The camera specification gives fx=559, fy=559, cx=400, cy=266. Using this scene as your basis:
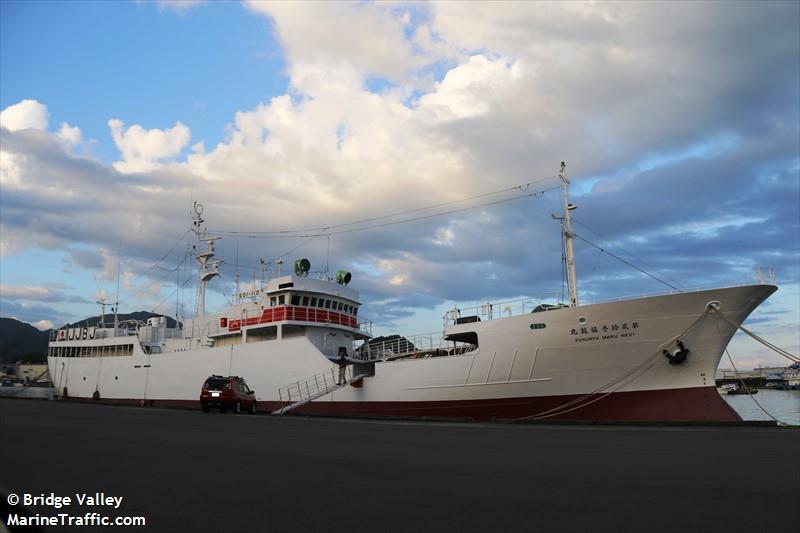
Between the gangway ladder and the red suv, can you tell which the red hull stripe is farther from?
the red suv

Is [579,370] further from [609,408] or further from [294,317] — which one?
[294,317]

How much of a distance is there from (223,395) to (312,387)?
428 cm

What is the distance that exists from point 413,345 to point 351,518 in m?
21.4

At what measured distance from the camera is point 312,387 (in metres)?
27.8

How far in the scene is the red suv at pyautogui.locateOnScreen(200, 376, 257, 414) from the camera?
25797mm

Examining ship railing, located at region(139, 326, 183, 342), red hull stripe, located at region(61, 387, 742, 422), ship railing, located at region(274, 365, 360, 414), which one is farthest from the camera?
ship railing, located at region(139, 326, 183, 342)

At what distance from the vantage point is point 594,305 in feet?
67.7

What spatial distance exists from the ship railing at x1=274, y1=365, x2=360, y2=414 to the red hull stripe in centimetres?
269

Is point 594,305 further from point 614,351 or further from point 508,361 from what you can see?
point 508,361

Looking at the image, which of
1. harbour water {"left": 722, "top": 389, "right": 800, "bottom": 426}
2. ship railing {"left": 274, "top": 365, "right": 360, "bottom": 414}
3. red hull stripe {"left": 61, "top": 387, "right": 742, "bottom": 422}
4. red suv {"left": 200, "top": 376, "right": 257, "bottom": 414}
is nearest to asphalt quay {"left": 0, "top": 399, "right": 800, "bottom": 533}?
red hull stripe {"left": 61, "top": 387, "right": 742, "bottom": 422}

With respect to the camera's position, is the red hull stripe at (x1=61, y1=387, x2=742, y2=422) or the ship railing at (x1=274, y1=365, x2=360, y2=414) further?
the ship railing at (x1=274, y1=365, x2=360, y2=414)

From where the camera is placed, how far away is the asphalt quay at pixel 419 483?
4.73 metres

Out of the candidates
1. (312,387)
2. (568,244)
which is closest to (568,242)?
(568,244)

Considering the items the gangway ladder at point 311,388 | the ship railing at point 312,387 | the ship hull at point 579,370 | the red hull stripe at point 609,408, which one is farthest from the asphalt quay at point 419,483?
the ship railing at point 312,387
